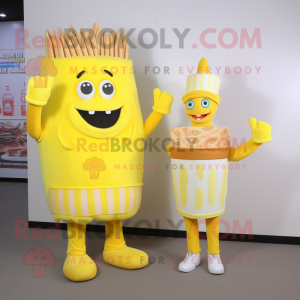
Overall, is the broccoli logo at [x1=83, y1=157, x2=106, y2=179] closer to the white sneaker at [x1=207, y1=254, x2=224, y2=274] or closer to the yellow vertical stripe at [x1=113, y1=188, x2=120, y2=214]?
the yellow vertical stripe at [x1=113, y1=188, x2=120, y2=214]

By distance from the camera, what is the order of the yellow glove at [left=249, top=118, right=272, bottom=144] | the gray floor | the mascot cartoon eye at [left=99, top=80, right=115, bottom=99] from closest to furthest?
1. the gray floor
2. the yellow glove at [left=249, top=118, right=272, bottom=144]
3. the mascot cartoon eye at [left=99, top=80, right=115, bottom=99]

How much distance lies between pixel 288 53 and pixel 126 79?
129cm

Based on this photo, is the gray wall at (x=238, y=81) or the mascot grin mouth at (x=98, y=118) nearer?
the mascot grin mouth at (x=98, y=118)

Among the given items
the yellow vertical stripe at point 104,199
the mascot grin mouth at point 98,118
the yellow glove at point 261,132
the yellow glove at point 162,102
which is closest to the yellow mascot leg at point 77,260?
the yellow vertical stripe at point 104,199

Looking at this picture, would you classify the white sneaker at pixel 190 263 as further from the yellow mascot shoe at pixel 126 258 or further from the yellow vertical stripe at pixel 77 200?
the yellow vertical stripe at pixel 77 200

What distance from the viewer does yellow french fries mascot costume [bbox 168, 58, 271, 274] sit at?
1.95 metres

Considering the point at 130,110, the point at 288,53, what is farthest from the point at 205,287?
the point at 288,53

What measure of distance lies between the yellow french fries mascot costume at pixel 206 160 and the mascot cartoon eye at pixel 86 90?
570 millimetres

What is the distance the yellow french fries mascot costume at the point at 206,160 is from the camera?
6.40 ft

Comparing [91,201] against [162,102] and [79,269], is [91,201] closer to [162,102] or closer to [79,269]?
[79,269]

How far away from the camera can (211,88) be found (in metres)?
2.02

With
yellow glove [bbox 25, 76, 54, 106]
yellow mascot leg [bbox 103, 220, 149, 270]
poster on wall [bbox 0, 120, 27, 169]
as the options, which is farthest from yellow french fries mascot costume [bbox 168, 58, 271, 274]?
poster on wall [bbox 0, 120, 27, 169]

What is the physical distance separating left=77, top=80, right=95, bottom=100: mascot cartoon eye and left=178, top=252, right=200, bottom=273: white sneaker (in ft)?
3.92

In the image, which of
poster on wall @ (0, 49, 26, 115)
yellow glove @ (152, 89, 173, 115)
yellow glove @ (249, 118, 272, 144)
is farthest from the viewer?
poster on wall @ (0, 49, 26, 115)
